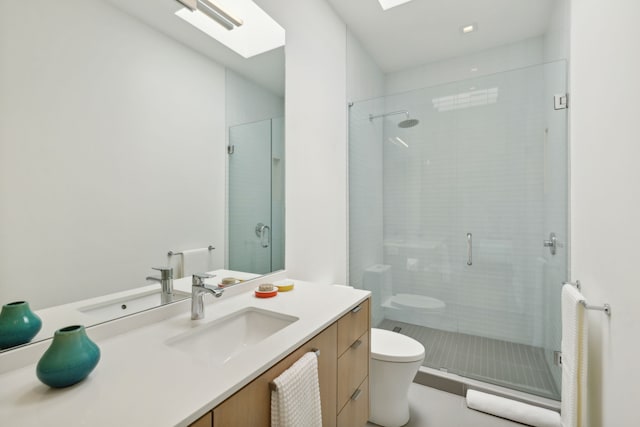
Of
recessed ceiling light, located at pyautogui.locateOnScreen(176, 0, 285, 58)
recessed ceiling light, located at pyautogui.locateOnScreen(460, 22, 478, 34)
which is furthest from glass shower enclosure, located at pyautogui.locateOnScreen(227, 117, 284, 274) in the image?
recessed ceiling light, located at pyautogui.locateOnScreen(460, 22, 478, 34)

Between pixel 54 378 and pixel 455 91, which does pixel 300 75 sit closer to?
pixel 455 91

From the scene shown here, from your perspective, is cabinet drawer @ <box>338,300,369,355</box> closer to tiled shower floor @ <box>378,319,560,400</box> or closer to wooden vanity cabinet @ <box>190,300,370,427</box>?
wooden vanity cabinet @ <box>190,300,370,427</box>

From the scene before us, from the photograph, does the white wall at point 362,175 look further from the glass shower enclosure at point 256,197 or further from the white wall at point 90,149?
the white wall at point 90,149

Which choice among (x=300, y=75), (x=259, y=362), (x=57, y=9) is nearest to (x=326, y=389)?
(x=259, y=362)

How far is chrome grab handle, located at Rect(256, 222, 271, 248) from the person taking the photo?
1595 millimetres

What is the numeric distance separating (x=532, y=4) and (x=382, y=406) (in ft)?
9.89

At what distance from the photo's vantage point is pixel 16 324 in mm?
742

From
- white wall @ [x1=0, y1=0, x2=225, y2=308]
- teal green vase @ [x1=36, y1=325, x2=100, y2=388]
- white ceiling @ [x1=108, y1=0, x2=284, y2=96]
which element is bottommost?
teal green vase @ [x1=36, y1=325, x2=100, y2=388]

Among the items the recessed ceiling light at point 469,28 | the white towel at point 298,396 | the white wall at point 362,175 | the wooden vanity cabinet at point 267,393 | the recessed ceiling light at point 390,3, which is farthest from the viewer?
the white wall at point 362,175

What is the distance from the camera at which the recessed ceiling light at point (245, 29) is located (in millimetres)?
1212

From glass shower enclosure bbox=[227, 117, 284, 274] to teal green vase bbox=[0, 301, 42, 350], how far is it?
71 centimetres

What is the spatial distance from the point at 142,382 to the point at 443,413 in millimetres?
1798

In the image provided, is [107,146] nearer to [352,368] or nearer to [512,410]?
[352,368]

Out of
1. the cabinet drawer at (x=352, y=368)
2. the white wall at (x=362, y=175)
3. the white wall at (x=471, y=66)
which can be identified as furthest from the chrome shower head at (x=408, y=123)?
the cabinet drawer at (x=352, y=368)
